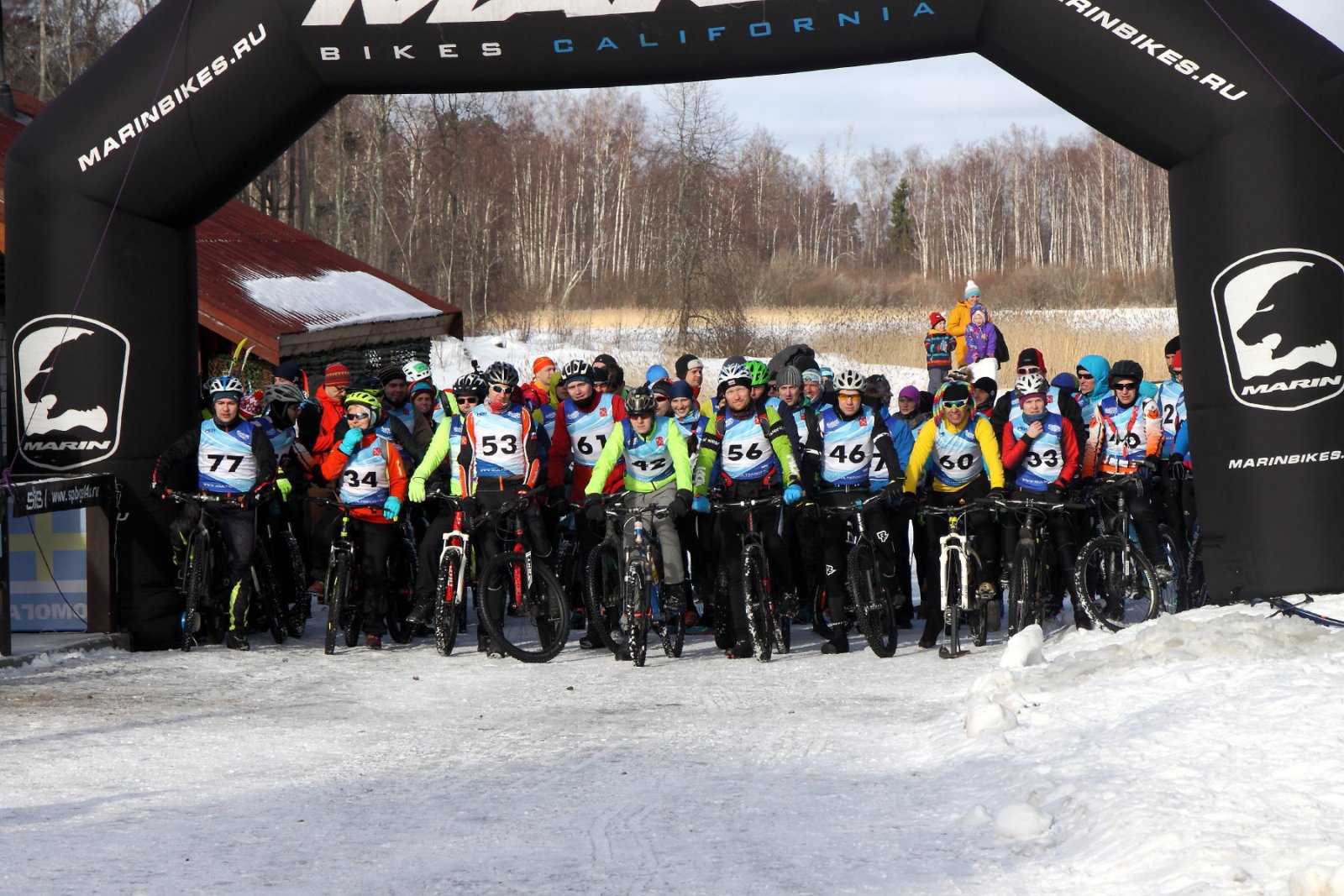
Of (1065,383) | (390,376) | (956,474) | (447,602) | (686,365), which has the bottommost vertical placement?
(447,602)

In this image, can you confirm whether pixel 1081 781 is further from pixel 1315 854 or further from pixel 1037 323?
pixel 1037 323

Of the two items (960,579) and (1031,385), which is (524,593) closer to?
(960,579)

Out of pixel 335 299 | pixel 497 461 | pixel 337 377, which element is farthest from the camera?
pixel 335 299

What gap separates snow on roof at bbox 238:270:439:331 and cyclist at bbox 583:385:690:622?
837 centimetres

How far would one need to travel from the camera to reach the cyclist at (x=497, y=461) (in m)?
11.1

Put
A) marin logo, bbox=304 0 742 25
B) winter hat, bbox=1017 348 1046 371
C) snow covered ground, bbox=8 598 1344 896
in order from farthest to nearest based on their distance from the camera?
winter hat, bbox=1017 348 1046 371
marin logo, bbox=304 0 742 25
snow covered ground, bbox=8 598 1344 896

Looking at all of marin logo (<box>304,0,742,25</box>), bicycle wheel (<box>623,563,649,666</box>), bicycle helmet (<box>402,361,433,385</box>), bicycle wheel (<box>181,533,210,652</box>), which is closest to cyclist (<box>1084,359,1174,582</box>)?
bicycle wheel (<box>623,563,649,666</box>)

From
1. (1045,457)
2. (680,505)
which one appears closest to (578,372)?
(680,505)

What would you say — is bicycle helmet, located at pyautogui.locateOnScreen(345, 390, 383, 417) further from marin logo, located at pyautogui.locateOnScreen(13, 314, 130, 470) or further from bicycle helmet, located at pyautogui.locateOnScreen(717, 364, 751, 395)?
bicycle helmet, located at pyautogui.locateOnScreen(717, 364, 751, 395)

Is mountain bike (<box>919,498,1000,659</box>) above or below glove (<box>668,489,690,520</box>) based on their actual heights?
below

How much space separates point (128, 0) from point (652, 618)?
42.2 meters

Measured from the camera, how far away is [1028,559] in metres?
11.0

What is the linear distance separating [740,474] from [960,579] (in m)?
1.70

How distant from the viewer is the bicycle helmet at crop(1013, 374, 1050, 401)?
11.6m
